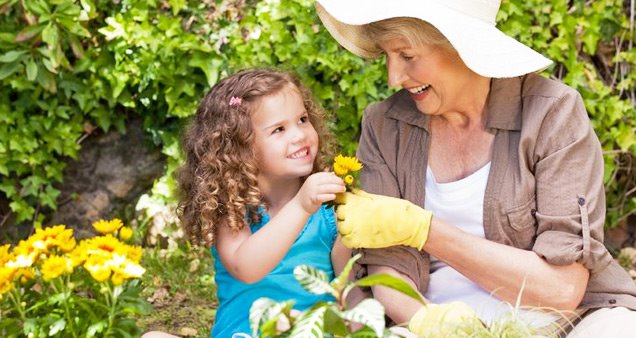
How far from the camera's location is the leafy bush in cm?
184

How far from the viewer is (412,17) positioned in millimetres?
2338

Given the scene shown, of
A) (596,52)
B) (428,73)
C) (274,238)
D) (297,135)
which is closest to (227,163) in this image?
(297,135)

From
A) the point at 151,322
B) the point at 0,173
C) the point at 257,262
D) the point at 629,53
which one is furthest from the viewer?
the point at 0,173

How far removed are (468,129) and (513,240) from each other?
1.00 feet

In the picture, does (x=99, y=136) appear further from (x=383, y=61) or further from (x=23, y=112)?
(x=383, y=61)

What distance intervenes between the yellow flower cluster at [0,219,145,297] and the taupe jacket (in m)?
0.80

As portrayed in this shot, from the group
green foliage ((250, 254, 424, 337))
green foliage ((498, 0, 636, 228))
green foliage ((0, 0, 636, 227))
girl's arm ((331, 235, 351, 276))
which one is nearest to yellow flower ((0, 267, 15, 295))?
green foliage ((250, 254, 424, 337))

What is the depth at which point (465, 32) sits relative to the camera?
2312mm

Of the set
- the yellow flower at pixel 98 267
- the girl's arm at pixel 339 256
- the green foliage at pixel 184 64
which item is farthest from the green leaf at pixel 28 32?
the yellow flower at pixel 98 267

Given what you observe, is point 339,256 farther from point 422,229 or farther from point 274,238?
point 422,229

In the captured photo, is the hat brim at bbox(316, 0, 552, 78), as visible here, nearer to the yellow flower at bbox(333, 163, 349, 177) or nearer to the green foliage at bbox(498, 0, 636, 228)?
the yellow flower at bbox(333, 163, 349, 177)

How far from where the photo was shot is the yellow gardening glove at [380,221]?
89.7 inches

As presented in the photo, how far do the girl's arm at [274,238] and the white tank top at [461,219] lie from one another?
1.13ft

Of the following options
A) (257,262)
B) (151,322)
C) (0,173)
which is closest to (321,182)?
(257,262)
